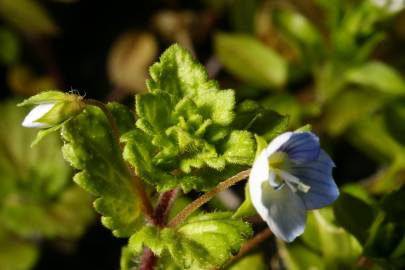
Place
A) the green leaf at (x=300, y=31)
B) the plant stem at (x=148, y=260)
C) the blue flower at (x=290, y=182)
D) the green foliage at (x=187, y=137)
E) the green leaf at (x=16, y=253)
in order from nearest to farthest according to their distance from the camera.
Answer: the blue flower at (x=290, y=182)
the green foliage at (x=187, y=137)
the plant stem at (x=148, y=260)
the green leaf at (x=16, y=253)
the green leaf at (x=300, y=31)

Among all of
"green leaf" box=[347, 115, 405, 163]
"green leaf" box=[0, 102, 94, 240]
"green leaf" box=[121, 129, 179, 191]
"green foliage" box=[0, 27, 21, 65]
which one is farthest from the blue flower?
"green foliage" box=[0, 27, 21, 65]

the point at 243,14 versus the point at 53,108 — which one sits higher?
the point at 53,108

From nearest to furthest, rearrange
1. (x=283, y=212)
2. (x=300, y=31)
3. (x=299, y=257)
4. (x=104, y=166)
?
1. (x=283, y=212)
2. (x=104, y=166)
3. (x=299, y=257)
4. (x=300, y=31)

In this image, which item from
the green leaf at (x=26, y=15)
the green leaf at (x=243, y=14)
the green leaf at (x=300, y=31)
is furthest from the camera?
the green leaf at (x=243, y=14)

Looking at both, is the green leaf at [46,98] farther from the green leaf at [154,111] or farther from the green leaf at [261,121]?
the green leaf at [261,121]

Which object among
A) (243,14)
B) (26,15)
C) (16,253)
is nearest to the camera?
(16,253)

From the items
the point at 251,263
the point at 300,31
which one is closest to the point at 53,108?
the point at 251,263

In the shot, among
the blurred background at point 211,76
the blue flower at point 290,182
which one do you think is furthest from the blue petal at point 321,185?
the blurred background at point 211,76

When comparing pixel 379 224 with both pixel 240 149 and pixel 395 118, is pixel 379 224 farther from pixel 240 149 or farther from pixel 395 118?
pixel 395 118
